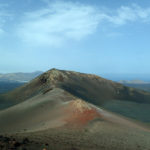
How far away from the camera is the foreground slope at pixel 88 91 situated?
1313 inches

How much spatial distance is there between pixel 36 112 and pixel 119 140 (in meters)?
9.41

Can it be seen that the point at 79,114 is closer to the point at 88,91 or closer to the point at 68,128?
the point at 68,128

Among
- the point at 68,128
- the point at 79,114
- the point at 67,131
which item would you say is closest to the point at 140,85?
the point at 79,114

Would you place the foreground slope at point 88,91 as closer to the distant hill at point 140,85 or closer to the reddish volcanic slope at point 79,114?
the reddish volcanic slope at point 79,114

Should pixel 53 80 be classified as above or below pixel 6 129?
above

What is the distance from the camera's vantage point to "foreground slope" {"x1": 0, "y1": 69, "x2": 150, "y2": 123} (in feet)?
109

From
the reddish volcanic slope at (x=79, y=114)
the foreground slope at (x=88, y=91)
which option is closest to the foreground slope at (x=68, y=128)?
the reddish volcanic slope at (x=79, y=114)

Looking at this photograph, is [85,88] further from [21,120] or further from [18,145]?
[18,145]

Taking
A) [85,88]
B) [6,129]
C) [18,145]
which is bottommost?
[6,129]

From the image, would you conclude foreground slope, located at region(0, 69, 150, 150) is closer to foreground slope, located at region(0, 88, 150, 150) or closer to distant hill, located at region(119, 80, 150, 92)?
foreground slope, located at region(0, 88, 150, 150)

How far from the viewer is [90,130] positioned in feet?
36.6

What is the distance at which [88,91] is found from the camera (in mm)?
36719

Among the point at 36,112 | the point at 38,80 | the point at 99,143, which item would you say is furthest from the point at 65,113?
the point at 38,80

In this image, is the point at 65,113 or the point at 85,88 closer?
the point at 65,113
